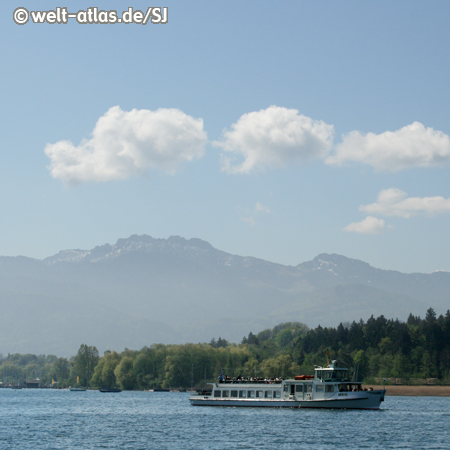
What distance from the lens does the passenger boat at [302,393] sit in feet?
447

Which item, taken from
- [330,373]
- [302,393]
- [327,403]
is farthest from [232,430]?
[302,393]

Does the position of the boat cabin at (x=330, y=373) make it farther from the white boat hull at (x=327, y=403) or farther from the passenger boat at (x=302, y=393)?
the white boat hull at (x=327, y=403)

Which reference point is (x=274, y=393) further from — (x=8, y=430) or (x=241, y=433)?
(x=8, y=430)

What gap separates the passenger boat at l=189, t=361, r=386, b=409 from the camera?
13625cm

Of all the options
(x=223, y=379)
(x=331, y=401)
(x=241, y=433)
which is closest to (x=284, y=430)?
(x=241, y=433)

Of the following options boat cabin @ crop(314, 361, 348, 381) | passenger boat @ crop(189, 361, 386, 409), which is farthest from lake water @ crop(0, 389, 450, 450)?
boat cabin @ crop(314, 361, 348, 381)

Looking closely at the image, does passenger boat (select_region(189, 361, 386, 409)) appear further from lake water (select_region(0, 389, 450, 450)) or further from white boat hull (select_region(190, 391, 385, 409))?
lake water (select_region(0, 389, 450, 450))

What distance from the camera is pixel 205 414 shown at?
137875 mm

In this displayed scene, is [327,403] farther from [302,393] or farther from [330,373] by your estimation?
[302,393]

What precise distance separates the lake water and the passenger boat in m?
2.44

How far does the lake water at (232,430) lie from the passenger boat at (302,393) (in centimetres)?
244

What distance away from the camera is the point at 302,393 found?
14250 cm

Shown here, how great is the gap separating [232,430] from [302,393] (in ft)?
123

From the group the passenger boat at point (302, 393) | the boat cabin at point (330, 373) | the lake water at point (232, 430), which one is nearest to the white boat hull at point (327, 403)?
the passenger boat at point (302, 393)
